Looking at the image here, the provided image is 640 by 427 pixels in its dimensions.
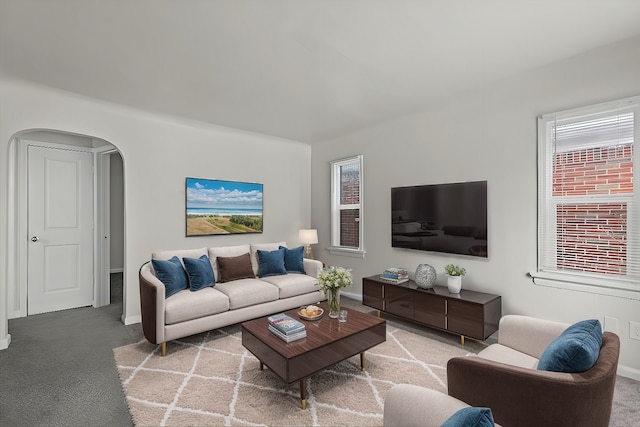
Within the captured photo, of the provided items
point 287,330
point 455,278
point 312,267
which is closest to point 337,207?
point 312,267

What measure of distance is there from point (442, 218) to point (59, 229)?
197 inches

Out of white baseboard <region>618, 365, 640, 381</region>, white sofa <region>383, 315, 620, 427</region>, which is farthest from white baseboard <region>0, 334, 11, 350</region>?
white baseboard <region>618, 365, 640, 381</region>

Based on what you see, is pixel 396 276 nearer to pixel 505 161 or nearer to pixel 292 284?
pixel 292 284

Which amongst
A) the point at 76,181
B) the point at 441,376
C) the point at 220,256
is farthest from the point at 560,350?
the point at 76,181

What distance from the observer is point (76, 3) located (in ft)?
6.31

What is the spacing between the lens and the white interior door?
4.02 m

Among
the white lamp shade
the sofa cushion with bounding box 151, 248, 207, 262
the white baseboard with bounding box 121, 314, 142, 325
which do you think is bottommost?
the white baseboard with bounding box 121, 314, 142, 325

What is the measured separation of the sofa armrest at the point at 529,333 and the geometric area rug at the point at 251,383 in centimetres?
62

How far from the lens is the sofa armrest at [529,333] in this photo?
79.6 inches

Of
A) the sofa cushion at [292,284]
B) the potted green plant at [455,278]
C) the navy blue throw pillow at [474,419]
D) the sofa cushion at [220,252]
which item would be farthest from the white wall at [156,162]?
the navy blue throw pillow at [474,419]

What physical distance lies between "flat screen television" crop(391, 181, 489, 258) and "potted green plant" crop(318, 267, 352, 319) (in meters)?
1.44

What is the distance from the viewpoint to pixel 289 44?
2.38 meters

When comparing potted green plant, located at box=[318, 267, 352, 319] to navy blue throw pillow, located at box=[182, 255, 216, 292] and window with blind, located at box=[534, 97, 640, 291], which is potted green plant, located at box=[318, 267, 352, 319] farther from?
window with blind, located at box=[534, 97, 640, 291]

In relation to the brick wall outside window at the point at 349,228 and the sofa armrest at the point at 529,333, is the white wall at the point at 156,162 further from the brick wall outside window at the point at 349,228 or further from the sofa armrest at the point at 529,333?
the sofa armrest at the point at 529,333
